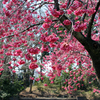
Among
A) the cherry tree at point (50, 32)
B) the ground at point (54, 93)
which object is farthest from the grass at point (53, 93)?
the cherry tree at point (50, 32)

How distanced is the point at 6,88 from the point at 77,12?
18.9ft

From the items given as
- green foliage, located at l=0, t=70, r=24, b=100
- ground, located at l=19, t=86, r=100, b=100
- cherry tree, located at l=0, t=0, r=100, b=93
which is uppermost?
cherry tree, located at l=0, t=0, r=100, b=93

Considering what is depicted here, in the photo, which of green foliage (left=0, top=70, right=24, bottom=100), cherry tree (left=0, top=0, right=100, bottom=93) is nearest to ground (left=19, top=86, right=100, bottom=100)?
green foliage (left=0, top=70, right=24, bottom=100)

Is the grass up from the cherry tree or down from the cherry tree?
down

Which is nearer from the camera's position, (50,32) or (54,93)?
(50,32)

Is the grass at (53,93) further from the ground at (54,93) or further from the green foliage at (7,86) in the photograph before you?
the green foliage at (7,86)

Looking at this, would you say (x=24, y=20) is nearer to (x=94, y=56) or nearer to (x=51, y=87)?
(x=94, y=56)

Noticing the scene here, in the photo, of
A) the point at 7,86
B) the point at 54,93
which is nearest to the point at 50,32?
the point at 7,86

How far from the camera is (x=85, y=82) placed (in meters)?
10.6

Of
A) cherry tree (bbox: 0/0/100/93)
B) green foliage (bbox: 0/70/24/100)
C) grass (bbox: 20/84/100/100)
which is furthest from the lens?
grass (bbox: 20/84/100/100)

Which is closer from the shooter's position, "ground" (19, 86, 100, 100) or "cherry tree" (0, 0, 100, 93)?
"cherry tree" (0, 0, 100, 93)

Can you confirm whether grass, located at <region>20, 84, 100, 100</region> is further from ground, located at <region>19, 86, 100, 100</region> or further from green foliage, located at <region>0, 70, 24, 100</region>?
green foliage, located at <region>0, 70, 24, 100</region>

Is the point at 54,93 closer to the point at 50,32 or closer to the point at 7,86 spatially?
the point at 7,86

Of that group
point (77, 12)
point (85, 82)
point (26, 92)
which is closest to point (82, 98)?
point (85, 82)
